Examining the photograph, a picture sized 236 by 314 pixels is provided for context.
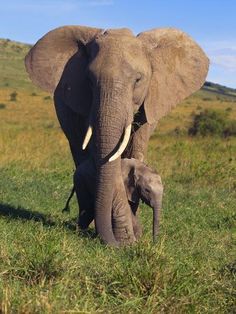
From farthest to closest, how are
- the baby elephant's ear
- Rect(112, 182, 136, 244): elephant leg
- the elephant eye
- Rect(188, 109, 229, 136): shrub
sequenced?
Rect(188, 109, 229, 136): shrub → the baby elephant's ear → Rect(112, 182, 136, 244): elephant leg → the elephant eye

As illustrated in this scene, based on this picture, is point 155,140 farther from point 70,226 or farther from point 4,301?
point 4,301

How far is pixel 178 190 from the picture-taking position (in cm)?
1201

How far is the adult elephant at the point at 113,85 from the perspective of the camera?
630cm

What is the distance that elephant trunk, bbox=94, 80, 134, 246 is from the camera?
6.23 m

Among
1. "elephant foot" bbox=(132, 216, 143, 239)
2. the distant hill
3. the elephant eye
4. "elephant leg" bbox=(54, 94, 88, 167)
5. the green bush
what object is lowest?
the distant hill

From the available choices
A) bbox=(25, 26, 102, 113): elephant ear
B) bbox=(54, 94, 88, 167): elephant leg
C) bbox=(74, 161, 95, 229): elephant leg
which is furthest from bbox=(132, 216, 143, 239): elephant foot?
bbox=(25, 26, 102, 113): elephant ear

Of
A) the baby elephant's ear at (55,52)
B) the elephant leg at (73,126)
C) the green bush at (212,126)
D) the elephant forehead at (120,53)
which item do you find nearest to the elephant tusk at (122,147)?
the elephant forehead at (120,53)

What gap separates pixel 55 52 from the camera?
7.48 metres

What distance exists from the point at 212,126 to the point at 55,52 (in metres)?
20.3

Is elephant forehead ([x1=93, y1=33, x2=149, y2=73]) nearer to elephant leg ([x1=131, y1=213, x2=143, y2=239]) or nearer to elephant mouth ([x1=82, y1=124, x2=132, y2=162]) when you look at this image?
elephant mouth ([x1=82, y1=124, x2=132, y2=162])

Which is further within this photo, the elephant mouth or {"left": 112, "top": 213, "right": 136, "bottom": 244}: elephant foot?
{"left": 112, "top": 213, "right": 136, "bottom": 244}: elephant foot

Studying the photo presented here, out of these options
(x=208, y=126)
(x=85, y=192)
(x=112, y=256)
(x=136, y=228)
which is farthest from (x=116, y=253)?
(x=208, y=126)

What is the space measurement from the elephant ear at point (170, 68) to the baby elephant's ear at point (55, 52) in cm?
67

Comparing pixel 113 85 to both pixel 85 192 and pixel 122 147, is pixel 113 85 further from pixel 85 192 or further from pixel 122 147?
pixel 85 192
